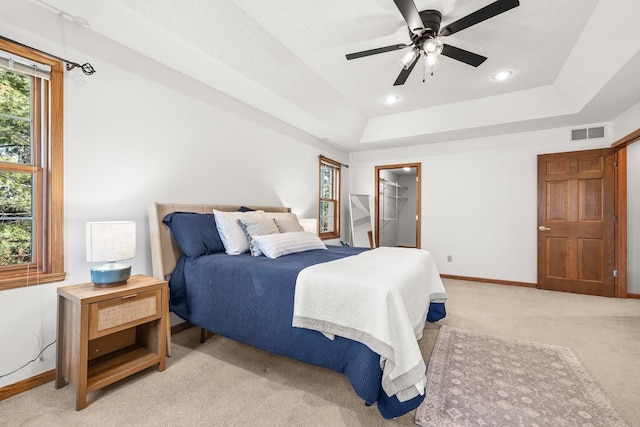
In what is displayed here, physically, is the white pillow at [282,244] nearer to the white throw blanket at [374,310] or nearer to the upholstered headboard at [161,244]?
the white throw blanket at [374,310]

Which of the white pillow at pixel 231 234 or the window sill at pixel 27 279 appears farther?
the white pillow at pixel 231 234

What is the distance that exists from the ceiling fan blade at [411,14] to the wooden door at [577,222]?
345cm

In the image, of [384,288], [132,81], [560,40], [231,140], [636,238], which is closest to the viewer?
[384,288]

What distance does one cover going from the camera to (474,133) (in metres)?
4.61

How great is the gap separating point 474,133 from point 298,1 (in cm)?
356

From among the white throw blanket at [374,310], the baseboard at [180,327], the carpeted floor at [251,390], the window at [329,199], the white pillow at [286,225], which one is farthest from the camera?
the window at [329,199]

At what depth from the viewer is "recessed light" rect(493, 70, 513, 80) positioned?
337 centimetres

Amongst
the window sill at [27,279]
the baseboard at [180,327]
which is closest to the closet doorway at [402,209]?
the baseboard at [180,327]

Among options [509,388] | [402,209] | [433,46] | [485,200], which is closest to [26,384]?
[509,388]

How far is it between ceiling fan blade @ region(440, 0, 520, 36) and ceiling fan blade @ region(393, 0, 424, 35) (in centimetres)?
23

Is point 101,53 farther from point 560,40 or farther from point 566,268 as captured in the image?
point 566,268

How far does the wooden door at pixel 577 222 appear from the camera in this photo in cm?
399

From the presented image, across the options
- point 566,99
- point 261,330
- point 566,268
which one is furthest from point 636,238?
point 261,330

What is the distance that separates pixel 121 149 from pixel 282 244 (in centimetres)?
152
